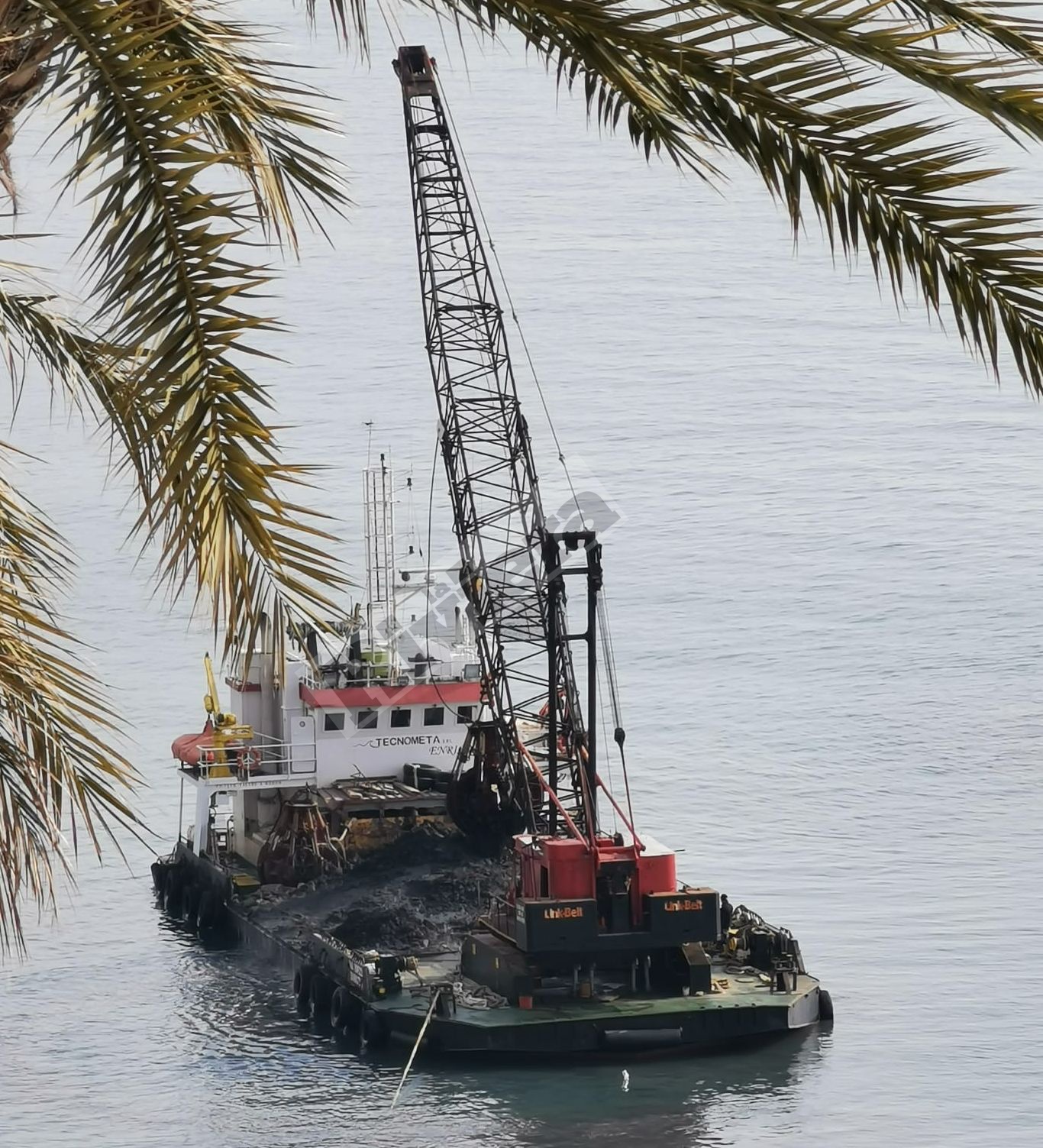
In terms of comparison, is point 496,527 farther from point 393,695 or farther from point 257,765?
point 257,765

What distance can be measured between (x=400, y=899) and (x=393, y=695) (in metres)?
5.99

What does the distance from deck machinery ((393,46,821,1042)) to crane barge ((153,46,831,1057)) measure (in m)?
0.06

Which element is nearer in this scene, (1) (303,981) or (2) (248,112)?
(2) (248,112)

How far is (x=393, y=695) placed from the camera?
169 feet

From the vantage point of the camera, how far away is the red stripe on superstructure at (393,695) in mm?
51125

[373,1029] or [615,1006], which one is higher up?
[615,1006]

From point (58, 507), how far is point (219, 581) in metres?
76.6

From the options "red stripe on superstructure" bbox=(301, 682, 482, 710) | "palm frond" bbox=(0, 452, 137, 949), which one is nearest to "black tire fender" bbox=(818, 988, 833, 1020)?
"red stripe on superstructure" bbox=(301, 682, 482, 710)

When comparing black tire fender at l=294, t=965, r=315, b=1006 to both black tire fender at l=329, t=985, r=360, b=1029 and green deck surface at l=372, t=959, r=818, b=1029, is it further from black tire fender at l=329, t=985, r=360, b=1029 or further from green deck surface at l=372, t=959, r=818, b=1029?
green deck surface at l=372, t=959, r=818, b=1029

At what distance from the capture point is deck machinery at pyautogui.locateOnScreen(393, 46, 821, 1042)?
133ft

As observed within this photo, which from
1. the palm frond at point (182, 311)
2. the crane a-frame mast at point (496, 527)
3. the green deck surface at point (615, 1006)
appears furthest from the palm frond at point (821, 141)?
the crane a-frame mast at point (496, 527)

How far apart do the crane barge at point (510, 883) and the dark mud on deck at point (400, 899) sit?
111 millimetres

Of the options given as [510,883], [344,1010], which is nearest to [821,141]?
[344,1010]

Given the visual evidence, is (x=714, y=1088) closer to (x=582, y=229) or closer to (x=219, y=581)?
(x=219, y=581)
